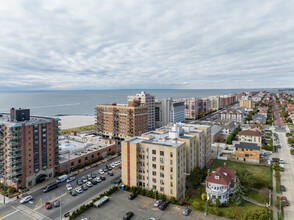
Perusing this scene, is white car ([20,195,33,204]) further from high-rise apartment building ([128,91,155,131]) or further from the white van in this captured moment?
high-rise apartment building ([128,91,155,131])

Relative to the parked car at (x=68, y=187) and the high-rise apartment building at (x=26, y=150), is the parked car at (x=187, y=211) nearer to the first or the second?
the parked car at (x=68, y=187)

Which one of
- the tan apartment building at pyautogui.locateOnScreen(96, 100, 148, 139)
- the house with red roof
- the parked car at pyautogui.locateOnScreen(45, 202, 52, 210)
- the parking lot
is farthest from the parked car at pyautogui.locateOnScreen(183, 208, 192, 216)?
the tan apartment building at pyautogui.locateOnScreen(96, 100, 148, 139)

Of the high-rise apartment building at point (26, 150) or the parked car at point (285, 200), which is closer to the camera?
the parked car at point (285, 200)

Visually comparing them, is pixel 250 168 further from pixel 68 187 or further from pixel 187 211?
pixel 68 187

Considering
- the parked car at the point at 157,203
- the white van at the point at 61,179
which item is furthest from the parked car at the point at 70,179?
the parked car at the point at 157,203

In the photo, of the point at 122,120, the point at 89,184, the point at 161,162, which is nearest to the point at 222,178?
the point at 161,162

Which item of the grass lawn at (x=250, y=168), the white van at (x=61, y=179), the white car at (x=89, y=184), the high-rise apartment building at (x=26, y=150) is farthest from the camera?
the grass lawn at (x=250, y=168)
